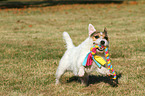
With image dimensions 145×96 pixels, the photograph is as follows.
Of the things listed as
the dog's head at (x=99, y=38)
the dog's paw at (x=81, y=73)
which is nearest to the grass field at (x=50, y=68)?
the dog's paw at (x=81, y=73)

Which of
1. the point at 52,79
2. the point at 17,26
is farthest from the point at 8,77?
the point at 17,26

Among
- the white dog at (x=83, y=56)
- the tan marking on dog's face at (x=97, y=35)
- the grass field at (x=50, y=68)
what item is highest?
the tan marking on dog's face at (x=97, y=35)

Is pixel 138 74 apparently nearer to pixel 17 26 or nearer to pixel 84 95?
pixel 84 95

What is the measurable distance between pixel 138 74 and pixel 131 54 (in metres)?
2.35

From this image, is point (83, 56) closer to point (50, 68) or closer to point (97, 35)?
point (97, 35)

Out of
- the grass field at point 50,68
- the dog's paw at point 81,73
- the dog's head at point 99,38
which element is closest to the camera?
the dog's head at point 99,38

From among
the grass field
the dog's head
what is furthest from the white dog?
the grass field

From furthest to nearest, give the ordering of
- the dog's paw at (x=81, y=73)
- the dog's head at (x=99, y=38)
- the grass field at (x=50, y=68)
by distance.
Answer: the grass field at (x=50, y=68) < the dog's paw at (x=81, y=73) < the dog's head at (x=99, y=38)

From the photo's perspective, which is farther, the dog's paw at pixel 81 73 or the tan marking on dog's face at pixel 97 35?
the dog's paw at pixel 81 73

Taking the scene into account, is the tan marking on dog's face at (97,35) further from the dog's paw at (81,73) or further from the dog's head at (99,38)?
the dog's paw at (81,73)

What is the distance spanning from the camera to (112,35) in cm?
1264

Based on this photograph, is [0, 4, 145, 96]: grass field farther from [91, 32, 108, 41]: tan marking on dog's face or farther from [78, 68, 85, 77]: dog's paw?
[91, 32, 108, 41]: tan marking on dog's face

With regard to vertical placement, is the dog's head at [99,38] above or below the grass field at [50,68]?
above

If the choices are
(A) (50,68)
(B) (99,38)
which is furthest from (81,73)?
(A) (50,68)
